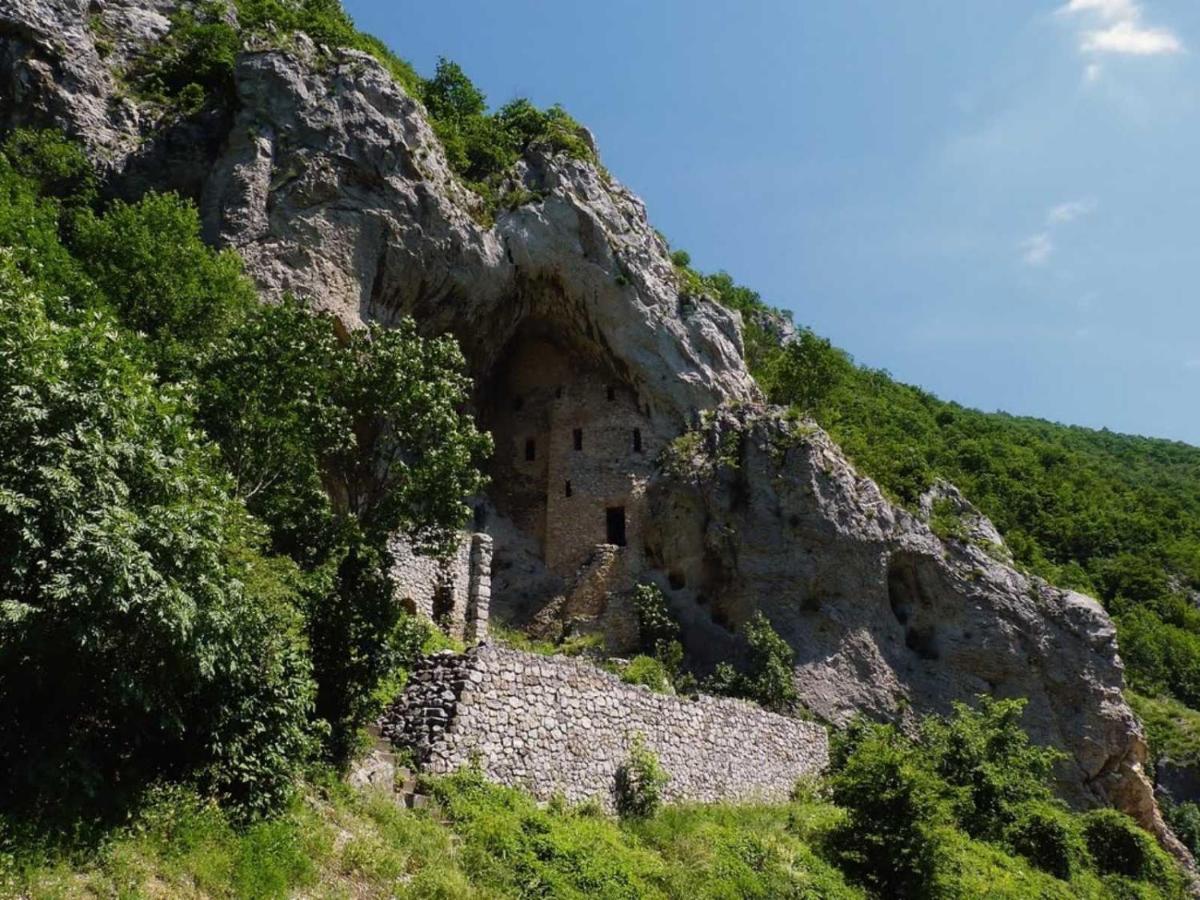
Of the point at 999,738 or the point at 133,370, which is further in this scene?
the point at 999,738

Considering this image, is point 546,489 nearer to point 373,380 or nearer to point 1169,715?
point 373,380

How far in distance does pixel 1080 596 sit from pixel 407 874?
2832 centimetres

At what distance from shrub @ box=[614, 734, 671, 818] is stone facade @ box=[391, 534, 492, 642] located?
8.89m

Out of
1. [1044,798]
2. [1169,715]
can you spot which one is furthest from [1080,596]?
[1169,715]

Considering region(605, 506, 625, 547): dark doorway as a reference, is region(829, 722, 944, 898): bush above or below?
below

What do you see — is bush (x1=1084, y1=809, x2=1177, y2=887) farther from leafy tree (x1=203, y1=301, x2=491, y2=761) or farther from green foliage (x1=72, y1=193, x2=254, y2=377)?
green foliage (x1=72, y1=193, x2=254, y2=377)

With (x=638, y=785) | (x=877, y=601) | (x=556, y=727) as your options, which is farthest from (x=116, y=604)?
(x=877, y=601)

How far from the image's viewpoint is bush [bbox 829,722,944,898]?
15.7 metres

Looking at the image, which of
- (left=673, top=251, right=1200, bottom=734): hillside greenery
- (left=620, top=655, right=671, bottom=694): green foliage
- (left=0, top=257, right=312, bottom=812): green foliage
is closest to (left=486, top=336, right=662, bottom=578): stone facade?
(left=620, top=655, right=671, bottom=694): green foliage

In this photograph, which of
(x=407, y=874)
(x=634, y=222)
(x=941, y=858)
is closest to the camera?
(x=407, y=874)

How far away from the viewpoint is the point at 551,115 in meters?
Result: 38.2

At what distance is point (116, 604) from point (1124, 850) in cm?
2572

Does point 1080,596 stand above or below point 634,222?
below

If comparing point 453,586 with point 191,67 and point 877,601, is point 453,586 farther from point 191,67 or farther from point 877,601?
point 191,67
